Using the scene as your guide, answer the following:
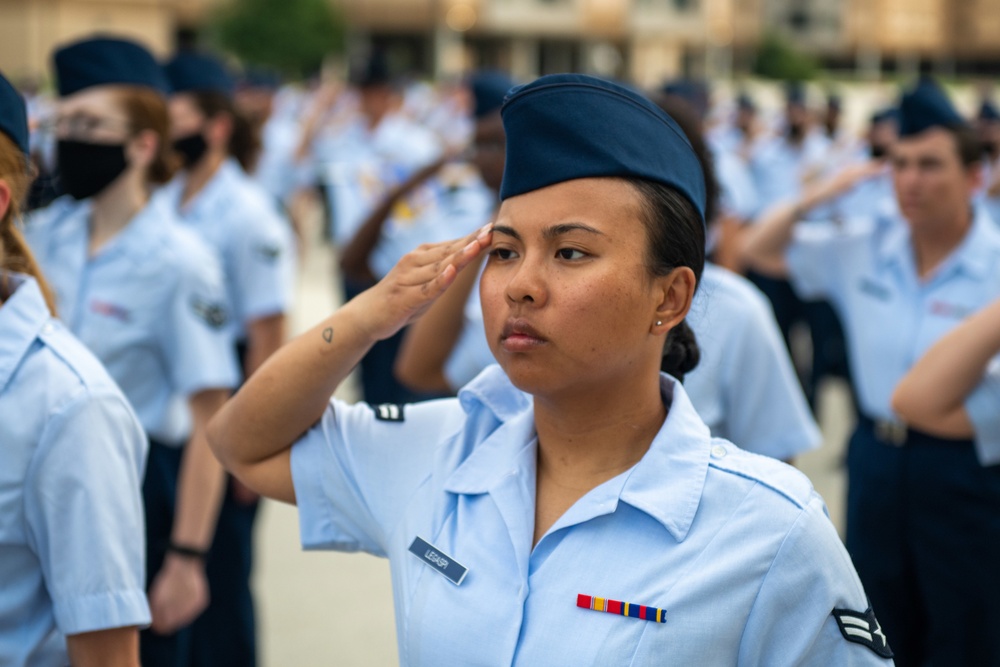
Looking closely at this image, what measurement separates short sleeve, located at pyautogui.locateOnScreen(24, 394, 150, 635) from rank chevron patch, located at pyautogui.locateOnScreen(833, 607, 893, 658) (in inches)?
44.2

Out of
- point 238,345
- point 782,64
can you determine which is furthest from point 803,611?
point 782,64

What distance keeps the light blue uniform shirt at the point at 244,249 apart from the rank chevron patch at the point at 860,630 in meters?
2.94

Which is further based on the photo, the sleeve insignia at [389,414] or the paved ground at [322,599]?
the paved ground at [322,599]

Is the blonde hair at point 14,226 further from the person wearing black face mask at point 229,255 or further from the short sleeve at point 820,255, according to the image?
the short sleeve at point 820,255

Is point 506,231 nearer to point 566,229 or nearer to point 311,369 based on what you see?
point 566,229

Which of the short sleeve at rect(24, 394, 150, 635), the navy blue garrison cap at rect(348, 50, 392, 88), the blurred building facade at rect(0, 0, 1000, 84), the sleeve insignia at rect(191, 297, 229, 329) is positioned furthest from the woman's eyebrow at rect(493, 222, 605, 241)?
the blurred building facade at rect(0, 0, 1000, 84)

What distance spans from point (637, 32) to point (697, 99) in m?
46.0

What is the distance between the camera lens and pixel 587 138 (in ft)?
5.58

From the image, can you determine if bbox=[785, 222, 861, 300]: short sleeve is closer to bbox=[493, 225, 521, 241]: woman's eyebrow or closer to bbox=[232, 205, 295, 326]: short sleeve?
bbox=[232, 205, 295, 326]: short sleeve

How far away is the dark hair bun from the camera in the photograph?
204cm

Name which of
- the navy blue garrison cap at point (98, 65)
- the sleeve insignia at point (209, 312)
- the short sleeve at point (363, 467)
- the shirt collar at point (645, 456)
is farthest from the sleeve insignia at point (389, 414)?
the navy blue garrison cap at point (98, 65)

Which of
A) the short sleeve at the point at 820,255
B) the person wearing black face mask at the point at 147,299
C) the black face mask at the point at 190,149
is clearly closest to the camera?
the person wearing black face mask at the point at 147,299

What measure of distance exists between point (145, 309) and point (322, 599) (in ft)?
7.09

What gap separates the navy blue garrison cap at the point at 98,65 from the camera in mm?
3428
